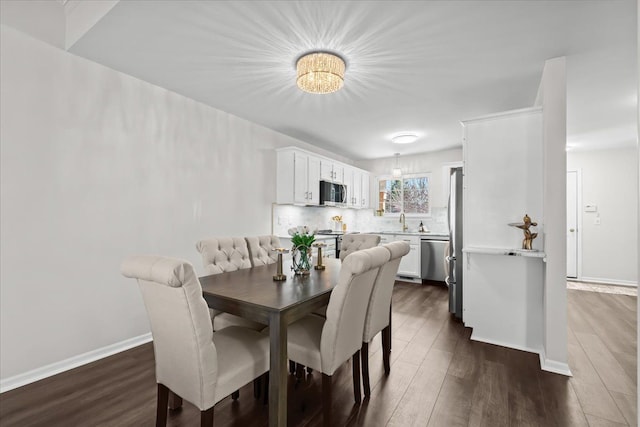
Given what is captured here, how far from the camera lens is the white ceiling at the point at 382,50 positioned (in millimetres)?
1952

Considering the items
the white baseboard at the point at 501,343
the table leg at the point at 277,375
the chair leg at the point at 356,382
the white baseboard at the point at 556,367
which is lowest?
the white baseboard at the point at 501,343

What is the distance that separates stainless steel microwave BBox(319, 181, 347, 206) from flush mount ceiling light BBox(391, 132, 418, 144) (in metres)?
1.26

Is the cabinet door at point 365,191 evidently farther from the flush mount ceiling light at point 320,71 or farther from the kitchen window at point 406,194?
the flush mount ceiling light at point 320,71

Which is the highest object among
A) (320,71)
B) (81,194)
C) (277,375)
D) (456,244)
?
(320,71)

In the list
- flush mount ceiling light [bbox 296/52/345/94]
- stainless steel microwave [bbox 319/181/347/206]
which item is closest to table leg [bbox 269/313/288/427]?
flush mount ceiling light [bbox 296/52/345/94]

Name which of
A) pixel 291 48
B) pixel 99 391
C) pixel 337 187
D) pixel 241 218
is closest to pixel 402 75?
pixel 291 48

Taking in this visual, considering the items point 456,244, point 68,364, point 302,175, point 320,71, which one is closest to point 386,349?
point 456,244

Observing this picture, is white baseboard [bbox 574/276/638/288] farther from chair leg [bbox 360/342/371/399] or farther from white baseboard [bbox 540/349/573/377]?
chair leg [bbox 360/342/371/399]

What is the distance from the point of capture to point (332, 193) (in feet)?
17.5

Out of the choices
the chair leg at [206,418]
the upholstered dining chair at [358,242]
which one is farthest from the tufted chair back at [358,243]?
the chair leg at [206,418]

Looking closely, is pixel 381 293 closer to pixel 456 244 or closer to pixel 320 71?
pixel 320 71

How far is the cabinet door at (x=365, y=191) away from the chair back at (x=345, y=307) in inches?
185

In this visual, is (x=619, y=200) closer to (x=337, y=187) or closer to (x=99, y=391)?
(x=337, y=187)

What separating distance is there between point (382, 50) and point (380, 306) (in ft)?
6.46
